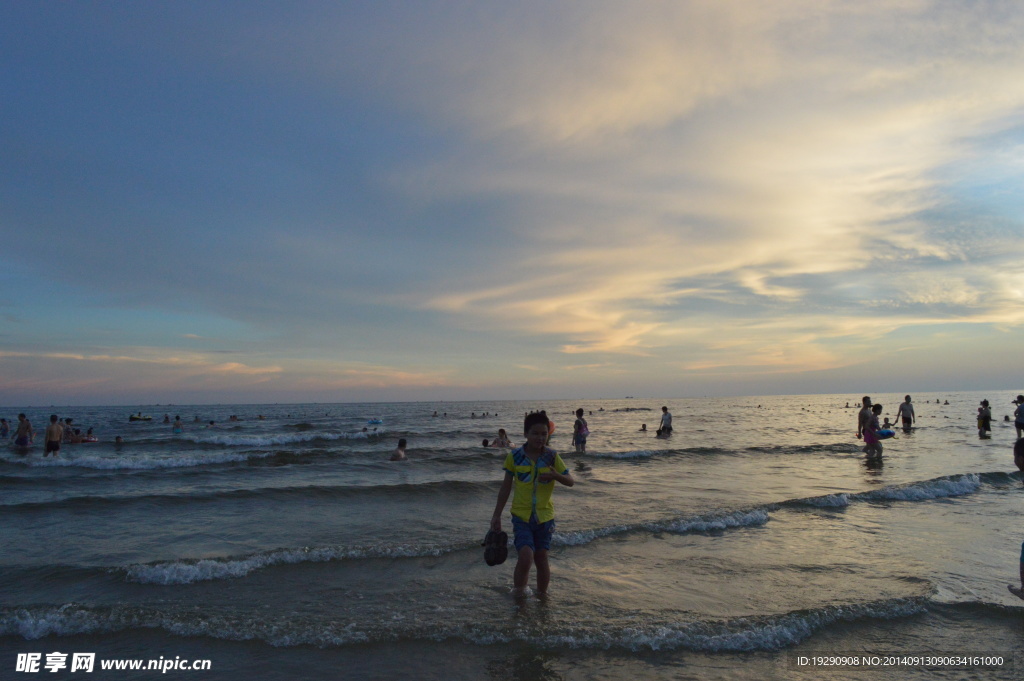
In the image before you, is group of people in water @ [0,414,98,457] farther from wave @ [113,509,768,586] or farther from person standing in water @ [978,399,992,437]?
person standing in water @ [978,399,992,437]

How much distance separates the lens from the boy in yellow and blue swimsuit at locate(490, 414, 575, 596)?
18.6ft

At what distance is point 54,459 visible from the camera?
76.6ft

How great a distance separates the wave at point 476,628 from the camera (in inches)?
203

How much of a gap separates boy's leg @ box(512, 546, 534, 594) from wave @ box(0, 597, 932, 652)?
2.15 ft

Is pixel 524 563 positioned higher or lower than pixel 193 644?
higher

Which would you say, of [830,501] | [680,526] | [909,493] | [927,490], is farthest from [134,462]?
[927,490]

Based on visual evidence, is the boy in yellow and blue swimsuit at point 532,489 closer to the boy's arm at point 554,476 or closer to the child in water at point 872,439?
the boy's arm at point 554,476

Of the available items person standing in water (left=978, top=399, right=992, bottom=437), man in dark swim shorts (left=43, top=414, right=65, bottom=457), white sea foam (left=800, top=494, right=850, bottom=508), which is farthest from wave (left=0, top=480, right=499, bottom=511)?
person standing in water (left=978, top=399, right=992, bottom=437)

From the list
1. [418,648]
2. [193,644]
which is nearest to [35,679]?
[193,644]

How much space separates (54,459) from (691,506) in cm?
2673

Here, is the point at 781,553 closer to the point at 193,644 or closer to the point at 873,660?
the point at 873,660

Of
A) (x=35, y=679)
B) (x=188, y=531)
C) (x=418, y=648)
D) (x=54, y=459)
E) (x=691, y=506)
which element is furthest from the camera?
(x=54, y=459)

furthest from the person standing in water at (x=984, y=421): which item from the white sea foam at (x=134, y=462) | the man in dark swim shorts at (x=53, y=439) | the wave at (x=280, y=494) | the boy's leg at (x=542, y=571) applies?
the man in dark swim shorts at (x=53, y=439)

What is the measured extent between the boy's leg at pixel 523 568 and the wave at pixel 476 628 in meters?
0.66
